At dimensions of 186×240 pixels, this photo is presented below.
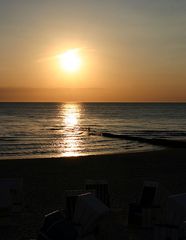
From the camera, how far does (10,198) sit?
11812mm

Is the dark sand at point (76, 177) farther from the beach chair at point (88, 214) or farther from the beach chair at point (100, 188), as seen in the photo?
the beach chair at point (88, 214)

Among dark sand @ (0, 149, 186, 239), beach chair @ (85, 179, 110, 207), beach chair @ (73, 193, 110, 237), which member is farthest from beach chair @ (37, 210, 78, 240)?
beach chair @ (85, 179, 110, 207)

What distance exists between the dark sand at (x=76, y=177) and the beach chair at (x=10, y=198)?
1.36 feet

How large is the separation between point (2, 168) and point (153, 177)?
8.90 metres

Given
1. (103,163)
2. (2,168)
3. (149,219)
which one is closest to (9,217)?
(149,219)

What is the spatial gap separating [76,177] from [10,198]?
7.42 metres

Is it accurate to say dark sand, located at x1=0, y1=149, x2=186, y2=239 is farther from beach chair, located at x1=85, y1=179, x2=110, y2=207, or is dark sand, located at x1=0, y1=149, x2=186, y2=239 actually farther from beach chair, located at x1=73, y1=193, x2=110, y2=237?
beach chair, located at x1=73, y1=193, x2=110, y2=237

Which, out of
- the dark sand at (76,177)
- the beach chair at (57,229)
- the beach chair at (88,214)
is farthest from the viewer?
the dark sand at (76,177)

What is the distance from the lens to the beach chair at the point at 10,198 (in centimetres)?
1166

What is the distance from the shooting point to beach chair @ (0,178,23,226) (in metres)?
11.7

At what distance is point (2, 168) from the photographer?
2252 centimetres

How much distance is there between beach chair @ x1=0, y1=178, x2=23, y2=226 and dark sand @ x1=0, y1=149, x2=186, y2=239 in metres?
0.41

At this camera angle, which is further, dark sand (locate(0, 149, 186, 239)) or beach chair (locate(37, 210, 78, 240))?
dark sand (locate(0, 149, 186, 239))

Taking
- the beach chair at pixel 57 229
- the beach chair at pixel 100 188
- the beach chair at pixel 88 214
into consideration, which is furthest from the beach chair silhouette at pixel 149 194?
the beach chair at pixel 57 229
